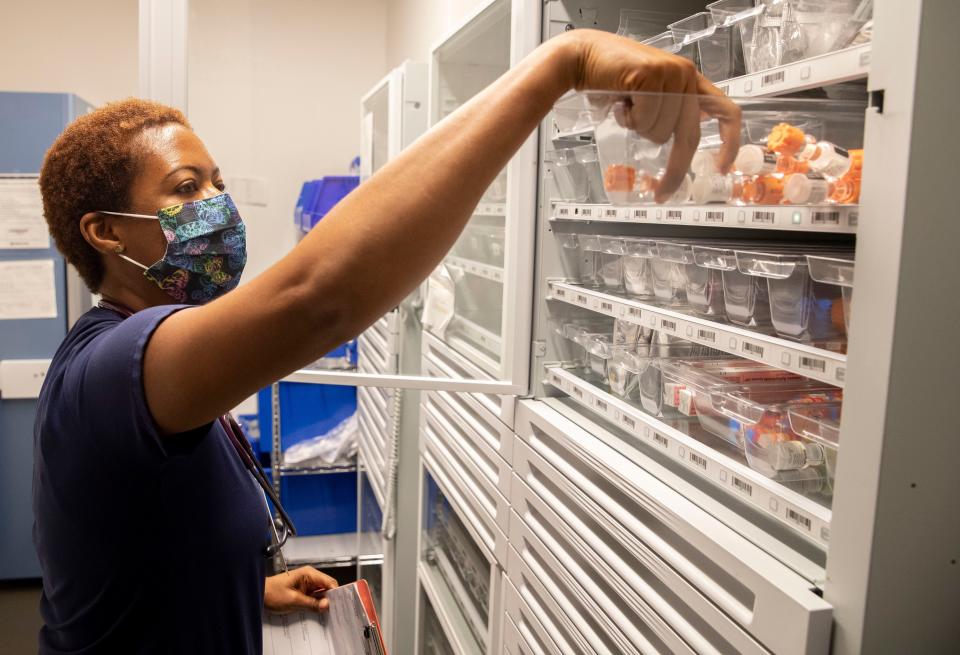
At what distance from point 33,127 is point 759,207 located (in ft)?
12.7

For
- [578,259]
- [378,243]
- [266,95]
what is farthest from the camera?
[266,95]

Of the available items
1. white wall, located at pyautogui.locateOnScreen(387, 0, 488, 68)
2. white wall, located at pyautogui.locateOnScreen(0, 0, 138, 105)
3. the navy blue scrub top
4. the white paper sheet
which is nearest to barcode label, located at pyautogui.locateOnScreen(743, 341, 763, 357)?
the navy blue scrub top

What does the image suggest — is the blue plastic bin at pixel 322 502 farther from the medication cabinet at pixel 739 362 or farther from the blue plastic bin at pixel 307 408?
the medication cabinet at pixel 739 362

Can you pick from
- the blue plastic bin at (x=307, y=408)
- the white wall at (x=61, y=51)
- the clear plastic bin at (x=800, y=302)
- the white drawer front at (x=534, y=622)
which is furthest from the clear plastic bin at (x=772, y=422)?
the white wall at (x=61, y=51)

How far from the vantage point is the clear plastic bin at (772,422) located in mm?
1013

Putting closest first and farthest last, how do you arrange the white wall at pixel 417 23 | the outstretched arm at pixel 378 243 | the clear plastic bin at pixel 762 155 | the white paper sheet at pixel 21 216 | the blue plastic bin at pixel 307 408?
the outstretched arm at pixel 378 243
the clear plastic bin at pixel 762 155
the white wall at pixel 417 23
the blue plastic bin at pixel 307 408
the white paper sheet at pixel 21 216

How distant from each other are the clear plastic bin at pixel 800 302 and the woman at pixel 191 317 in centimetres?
18

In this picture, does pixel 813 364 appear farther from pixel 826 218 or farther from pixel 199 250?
pixel 199 250

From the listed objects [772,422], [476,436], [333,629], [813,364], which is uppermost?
[813,364]

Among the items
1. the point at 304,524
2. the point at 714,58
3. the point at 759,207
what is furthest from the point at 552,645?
the point at 304,524

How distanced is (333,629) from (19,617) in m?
3.15

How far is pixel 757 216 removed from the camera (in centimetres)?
94

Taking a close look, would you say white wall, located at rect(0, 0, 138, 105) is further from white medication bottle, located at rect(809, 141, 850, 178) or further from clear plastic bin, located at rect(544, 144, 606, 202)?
white medication bottle, located at rect(809, 141, 850, 178)

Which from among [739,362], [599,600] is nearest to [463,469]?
[599,600]
